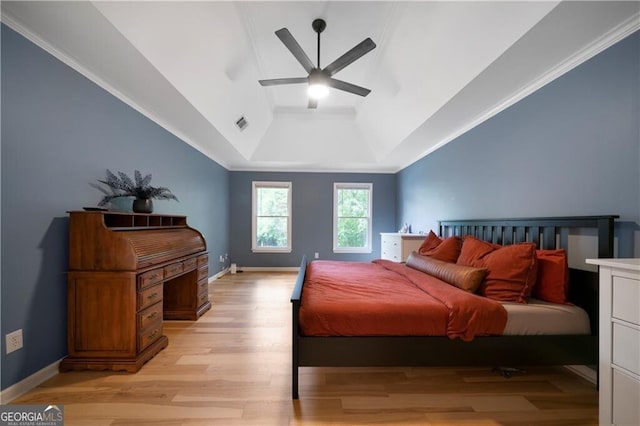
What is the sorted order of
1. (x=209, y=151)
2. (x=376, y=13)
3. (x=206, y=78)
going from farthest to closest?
(x=209, y=151), (x=206, y=78), (x=376, y=13)

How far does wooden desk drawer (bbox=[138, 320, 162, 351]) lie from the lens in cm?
196

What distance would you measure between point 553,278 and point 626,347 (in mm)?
699

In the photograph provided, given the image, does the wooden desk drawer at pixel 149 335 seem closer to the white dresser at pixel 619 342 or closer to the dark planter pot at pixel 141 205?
the dark planter pot at pixel 141 205

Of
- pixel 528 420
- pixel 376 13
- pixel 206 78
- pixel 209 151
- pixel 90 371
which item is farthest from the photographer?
pixel 209 151

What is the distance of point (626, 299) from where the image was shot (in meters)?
1.18

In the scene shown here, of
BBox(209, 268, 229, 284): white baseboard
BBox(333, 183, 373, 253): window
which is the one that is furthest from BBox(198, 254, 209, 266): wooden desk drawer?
BBox(333, 183, 373, 253): window

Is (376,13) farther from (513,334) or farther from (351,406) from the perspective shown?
(351,406)

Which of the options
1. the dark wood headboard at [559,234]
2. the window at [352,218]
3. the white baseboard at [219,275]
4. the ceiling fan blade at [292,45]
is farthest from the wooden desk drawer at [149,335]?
the window at [352,218]

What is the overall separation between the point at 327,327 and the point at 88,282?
73.4 inches

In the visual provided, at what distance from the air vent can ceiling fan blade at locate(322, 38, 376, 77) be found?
1.93 m

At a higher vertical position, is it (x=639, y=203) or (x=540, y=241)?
(x=639, y=203)

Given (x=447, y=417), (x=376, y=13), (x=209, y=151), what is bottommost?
(x=447, y=417)

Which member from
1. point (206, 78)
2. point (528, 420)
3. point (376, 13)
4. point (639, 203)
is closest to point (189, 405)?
point (528, 420)

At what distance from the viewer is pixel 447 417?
1.50 meters
